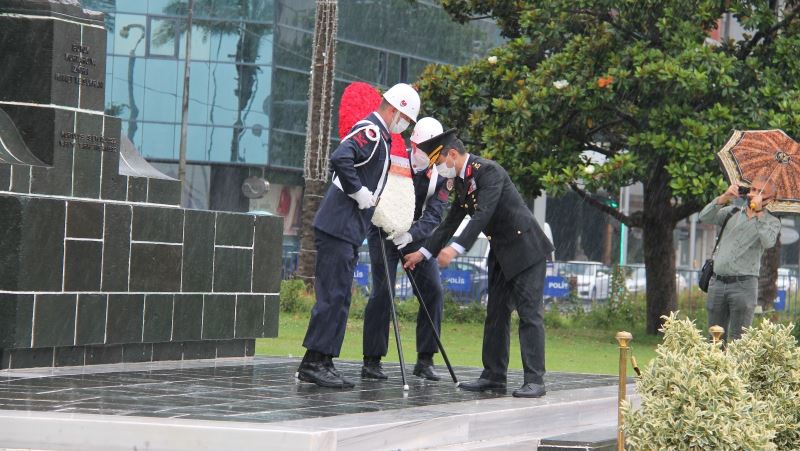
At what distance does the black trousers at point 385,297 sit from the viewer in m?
10.4

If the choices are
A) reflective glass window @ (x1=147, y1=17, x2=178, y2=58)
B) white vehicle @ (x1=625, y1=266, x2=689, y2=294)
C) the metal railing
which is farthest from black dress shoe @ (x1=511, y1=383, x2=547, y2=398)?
reflective glass window @ (x1=147, y1=17, x2=178, y2=58)

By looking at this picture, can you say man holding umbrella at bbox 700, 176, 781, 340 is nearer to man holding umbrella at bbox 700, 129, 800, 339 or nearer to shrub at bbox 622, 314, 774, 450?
man holding umbrella at bbox 700, 129, 800, 339

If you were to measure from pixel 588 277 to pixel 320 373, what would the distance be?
66.3 ft

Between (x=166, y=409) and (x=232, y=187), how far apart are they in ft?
125

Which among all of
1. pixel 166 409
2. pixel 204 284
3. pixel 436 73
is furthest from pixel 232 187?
pixel 166 409

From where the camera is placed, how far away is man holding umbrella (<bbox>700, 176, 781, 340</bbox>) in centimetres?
1155

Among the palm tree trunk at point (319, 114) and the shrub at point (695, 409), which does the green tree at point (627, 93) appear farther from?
the shrub at point (695, 409)

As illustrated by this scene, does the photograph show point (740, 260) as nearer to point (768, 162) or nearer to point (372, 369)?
point (768, 162)

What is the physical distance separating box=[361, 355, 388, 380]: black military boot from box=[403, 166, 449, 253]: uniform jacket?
813 mm

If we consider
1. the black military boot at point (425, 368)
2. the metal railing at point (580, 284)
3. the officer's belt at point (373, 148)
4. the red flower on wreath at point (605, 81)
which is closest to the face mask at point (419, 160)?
the officer's belt at point (373, 148)

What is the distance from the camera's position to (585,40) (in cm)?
2141

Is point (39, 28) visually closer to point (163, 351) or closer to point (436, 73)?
point (163, 351)

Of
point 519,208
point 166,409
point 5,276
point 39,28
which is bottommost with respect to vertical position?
point 166,409

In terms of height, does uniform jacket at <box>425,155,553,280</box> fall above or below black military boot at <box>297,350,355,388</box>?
above
